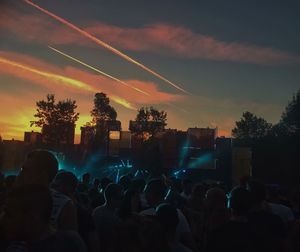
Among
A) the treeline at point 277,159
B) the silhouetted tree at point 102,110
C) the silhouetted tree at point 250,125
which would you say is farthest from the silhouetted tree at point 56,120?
the silhouetted tree at point 250,125

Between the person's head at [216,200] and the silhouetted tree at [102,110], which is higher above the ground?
the silhouetted tree at [102,110]

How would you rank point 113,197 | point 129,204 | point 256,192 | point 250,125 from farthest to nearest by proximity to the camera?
point 250,125 → point 113,197 → point 129,204 → point 256,192

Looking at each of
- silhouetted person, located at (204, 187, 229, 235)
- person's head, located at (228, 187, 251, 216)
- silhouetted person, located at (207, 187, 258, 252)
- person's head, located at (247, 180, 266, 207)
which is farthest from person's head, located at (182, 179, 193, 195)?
silhouetted person, located at (207, 187, 258, 252)

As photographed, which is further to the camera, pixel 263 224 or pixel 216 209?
pixel 216 209

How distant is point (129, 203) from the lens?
19.1 feet

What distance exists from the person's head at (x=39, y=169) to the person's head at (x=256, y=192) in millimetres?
2340

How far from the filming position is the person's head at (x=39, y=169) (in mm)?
4090

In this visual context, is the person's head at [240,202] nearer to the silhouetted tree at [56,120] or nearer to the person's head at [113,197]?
the person's head at [113,197]

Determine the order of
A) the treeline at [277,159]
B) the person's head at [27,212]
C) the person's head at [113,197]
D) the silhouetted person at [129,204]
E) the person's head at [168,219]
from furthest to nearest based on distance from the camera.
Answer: the treeline at [277,159] → the person's head at [113,197] → the silhouetted person at [129,204] → the person's head at [168,219] → the person's head at [27,212]

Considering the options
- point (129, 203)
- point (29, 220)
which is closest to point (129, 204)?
point (129, 203)

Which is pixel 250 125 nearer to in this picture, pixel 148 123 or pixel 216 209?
pixel 148 123

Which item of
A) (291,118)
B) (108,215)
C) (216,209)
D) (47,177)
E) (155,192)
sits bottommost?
(108,215)

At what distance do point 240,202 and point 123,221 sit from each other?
1309 mm

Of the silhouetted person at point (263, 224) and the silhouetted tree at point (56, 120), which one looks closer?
the silhouetted person at point (263, 224)
